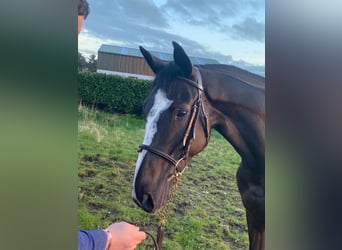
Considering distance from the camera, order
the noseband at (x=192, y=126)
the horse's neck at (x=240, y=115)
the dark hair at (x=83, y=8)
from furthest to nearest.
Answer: the horse's neck at (x=240, y=115) → the noseband at (x=192, y=126) → the dark hair at (x=83, y=8)

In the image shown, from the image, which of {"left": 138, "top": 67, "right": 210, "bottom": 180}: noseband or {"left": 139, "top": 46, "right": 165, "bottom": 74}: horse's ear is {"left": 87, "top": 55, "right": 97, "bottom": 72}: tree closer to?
{"left": 139, "top": 46, "right": 165, "bottom": 74}: horse's ear

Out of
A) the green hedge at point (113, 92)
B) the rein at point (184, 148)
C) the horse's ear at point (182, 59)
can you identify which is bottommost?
the rein at point (184, 148)

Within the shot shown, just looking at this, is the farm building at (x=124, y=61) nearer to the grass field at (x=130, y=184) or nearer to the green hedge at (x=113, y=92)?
the green hedge at (x=113, y=92)

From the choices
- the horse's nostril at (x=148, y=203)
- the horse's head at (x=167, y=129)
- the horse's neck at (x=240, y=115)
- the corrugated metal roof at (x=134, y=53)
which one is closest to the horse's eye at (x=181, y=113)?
the horse's head at (x=167, y=129)

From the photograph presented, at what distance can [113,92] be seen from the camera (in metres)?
1.89

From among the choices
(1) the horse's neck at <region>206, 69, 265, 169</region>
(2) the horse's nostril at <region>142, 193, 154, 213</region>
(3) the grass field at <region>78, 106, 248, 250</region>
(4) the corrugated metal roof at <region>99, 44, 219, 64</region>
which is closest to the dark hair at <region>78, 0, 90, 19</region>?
(4) the corrugated metal roof at <region>99, 44, 219, 64</region>

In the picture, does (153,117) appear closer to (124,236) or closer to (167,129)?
(167,129)

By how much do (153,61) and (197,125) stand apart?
42 cm

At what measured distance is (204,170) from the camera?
202 centimetres

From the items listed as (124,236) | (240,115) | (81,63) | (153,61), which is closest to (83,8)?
(81,63)

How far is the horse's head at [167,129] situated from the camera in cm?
191

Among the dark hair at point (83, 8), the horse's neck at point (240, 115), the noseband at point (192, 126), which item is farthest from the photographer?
the horse's neck at point (240, 115)

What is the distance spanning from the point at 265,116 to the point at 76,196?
118 cm

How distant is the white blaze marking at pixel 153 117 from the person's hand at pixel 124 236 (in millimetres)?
162
